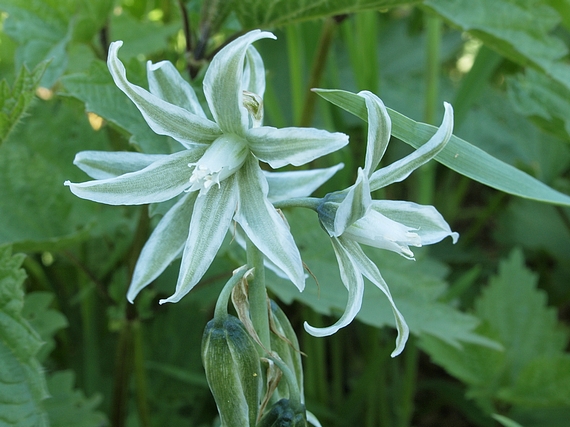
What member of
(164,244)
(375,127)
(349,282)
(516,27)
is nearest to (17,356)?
(164,244)

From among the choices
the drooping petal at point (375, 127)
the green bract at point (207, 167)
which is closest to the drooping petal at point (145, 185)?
the green bract at point (207, 167)

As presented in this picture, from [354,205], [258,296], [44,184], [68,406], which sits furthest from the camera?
[44,184]

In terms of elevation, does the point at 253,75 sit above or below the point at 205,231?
above

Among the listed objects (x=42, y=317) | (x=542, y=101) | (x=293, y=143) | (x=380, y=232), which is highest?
(x=293, y=143)

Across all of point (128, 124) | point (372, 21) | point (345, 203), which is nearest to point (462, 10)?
point (372, 21)

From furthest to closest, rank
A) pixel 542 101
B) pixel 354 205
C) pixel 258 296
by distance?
pixel 542 101 < pixel 258 296 < pixel 354 205

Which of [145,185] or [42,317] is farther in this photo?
[42,317]

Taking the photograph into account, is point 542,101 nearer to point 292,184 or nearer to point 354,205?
point 292,184

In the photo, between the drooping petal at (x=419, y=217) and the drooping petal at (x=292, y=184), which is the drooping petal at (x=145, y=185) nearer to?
the drooping petal at (x=292, y=184)
